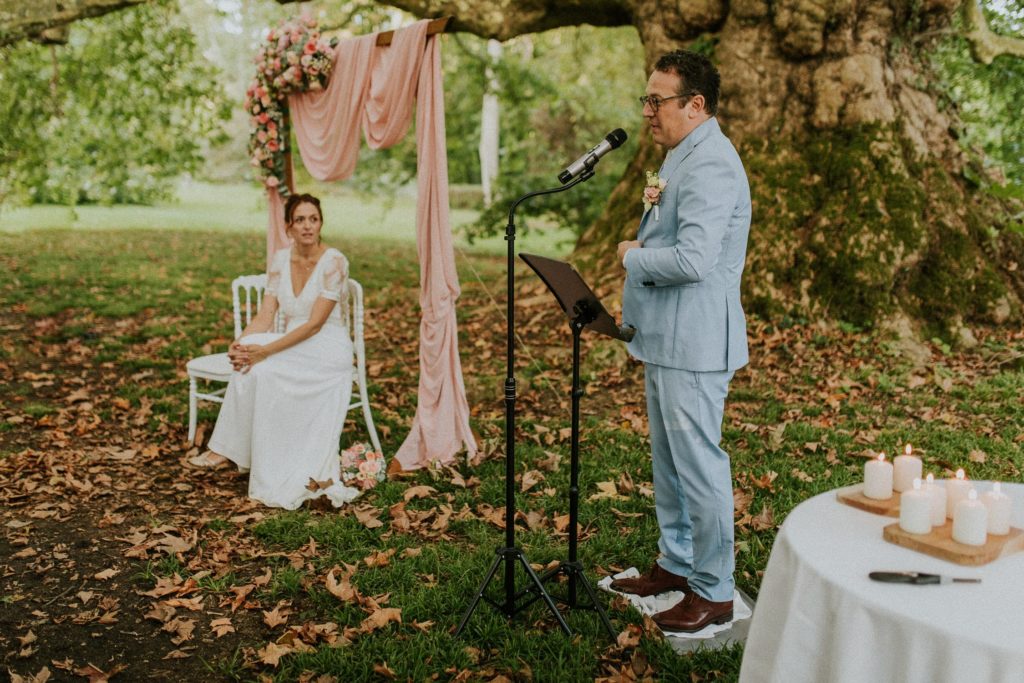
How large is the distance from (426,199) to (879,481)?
4.01 metres

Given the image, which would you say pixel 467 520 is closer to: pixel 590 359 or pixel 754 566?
pixel 754 566

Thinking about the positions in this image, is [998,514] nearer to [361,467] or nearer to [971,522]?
[971,522]

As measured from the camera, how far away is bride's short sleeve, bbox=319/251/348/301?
5.97 meters

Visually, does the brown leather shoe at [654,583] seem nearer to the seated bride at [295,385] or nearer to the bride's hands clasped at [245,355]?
the seated bride at [295,385]

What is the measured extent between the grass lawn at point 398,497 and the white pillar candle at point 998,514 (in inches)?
60.6

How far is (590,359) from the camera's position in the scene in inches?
320

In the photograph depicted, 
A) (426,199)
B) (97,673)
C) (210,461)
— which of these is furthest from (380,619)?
(426,199)

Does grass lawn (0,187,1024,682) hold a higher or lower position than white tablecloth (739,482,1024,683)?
lower

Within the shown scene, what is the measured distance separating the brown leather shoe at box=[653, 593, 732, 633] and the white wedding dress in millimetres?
2473

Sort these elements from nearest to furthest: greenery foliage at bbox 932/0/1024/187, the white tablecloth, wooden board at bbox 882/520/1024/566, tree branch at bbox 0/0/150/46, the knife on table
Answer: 1. the white tablecloth
2. the knife on table
3. wooden board at bbox 882/520/1024/566
4. tree branch at bbox 0/0/150/46
5. greenery foliage at bbox 932/0/1024/187

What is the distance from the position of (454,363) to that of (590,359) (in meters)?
2.42

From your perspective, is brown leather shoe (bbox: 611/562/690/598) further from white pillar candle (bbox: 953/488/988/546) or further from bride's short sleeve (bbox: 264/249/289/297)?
bride's short sleeve (bbox: 264/249/289/297)

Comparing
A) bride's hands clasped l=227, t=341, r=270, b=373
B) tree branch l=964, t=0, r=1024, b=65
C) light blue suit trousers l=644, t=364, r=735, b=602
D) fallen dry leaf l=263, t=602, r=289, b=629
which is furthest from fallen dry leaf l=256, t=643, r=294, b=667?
tree branch l=964, t=0, r=1024, b=65

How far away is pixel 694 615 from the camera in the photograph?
3.70 m
